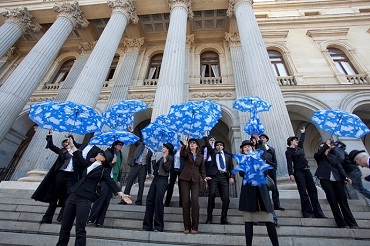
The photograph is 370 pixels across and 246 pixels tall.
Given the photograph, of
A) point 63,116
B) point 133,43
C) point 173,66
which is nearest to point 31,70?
point 133,43

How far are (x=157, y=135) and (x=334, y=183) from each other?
3.96m

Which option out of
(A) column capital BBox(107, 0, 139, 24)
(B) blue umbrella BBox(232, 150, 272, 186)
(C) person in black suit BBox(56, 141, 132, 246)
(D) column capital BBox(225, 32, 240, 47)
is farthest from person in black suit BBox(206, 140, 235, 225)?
(A) column capital BBox(107, 0, 139, 24)

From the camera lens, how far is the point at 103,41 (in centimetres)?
Result: 1003

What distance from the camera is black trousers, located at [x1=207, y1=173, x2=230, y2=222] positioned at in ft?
13.1

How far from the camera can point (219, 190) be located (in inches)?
168

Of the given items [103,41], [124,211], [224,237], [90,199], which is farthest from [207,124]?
[103,41]

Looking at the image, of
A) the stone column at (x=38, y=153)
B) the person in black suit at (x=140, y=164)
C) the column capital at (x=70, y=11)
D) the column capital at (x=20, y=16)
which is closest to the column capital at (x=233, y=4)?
the column capital at (x=70, y=11)

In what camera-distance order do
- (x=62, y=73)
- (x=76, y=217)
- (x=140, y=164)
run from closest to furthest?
(x=76, y=217) < (x=140, y=164) < (x=62, y=73)

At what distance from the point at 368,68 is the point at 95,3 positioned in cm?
1635

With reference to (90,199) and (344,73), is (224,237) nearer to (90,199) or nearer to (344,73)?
(90,199)

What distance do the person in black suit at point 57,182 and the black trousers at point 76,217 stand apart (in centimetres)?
99

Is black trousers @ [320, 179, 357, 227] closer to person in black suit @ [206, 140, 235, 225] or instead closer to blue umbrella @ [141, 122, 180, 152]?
person in black suit @ [206, 140, 235, 225]

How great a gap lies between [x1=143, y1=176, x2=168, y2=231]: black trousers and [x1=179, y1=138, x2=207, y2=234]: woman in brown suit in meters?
0.42

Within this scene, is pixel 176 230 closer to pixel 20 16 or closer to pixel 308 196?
pixel 308 196
